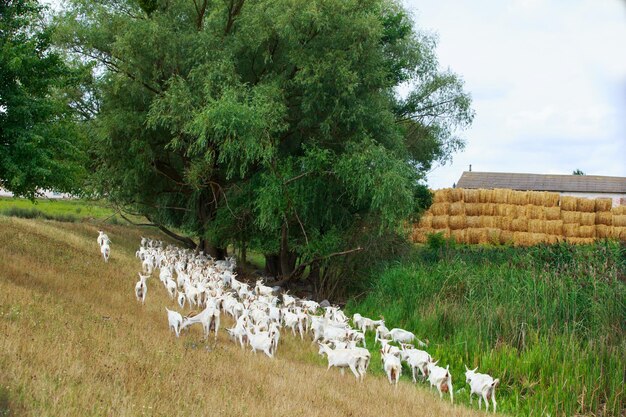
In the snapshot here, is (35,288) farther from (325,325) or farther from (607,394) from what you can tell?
(607,394)

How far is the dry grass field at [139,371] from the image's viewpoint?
29.2 ft

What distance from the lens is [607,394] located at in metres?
13.4

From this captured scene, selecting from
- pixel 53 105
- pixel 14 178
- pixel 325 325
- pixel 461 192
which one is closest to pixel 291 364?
pixel 325 325

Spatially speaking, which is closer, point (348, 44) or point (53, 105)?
point (53, 105)

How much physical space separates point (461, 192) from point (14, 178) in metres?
37.1

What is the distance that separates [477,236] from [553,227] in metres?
5.19

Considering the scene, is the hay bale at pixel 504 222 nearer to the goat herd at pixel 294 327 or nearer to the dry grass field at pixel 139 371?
the goat herd at pixel 294 327

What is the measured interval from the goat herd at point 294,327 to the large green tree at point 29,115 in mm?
3810

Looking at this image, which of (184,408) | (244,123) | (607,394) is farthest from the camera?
(244,123)

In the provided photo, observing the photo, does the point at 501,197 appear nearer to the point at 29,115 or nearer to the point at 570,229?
the point at 570,229

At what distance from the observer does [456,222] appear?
48125 mm

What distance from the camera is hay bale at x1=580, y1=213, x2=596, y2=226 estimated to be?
46969 millimetres

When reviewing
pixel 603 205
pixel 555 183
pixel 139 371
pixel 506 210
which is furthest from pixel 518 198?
pixel 139 371

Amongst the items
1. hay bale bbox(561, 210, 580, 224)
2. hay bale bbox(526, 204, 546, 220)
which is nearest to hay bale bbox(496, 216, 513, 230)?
hay bale bbox(526, 204, 546, 220)
